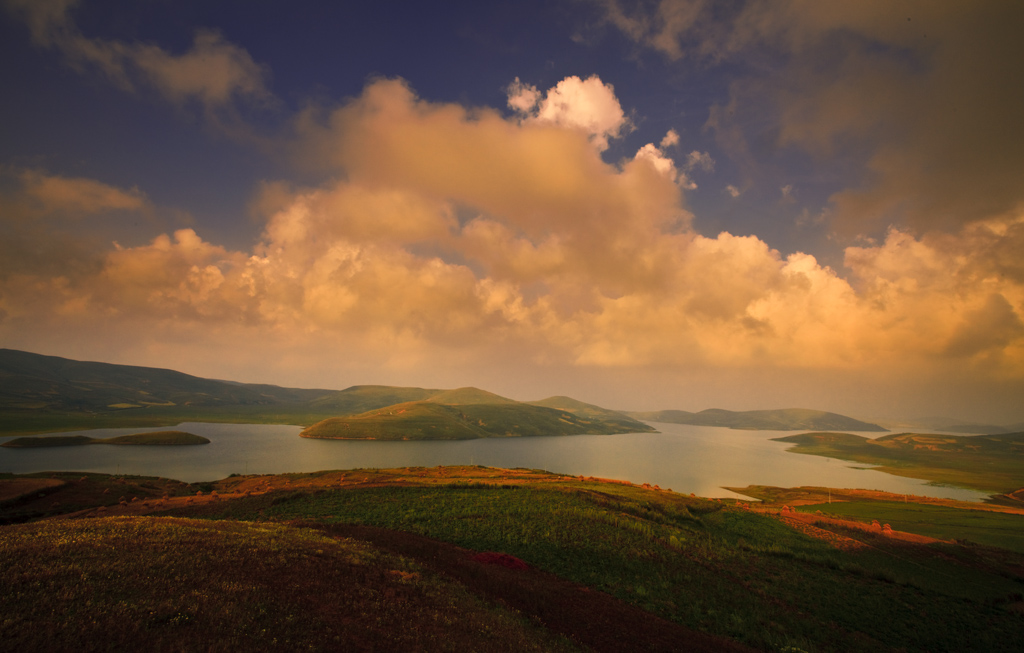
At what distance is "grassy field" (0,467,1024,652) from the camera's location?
13.0 meters

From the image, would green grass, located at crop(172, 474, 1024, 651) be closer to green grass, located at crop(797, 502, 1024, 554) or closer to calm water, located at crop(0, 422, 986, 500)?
green grass, located at crop(797, 502, 1024, 554)

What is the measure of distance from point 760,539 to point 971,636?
59.8 ft

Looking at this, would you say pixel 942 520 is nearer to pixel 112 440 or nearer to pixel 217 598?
pixel 217 598

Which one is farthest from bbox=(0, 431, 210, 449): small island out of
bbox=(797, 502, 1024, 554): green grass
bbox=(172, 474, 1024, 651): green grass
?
bbox=(797, 502, 1024, 554): green grass

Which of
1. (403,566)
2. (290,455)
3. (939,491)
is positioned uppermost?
(403,566)

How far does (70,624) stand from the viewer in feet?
32.2

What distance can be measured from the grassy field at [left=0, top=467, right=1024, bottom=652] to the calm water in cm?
6926

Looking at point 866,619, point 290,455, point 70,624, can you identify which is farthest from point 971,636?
point 290,455

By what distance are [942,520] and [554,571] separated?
76.4 meters

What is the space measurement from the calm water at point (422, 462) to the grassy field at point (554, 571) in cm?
6926

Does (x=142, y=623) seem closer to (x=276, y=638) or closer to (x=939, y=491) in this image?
(x=276, y=638)

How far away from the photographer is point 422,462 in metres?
136

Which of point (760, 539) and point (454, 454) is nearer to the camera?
point (760, 539)

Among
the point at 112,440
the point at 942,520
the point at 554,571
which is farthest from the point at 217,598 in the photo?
the point at 112,440
